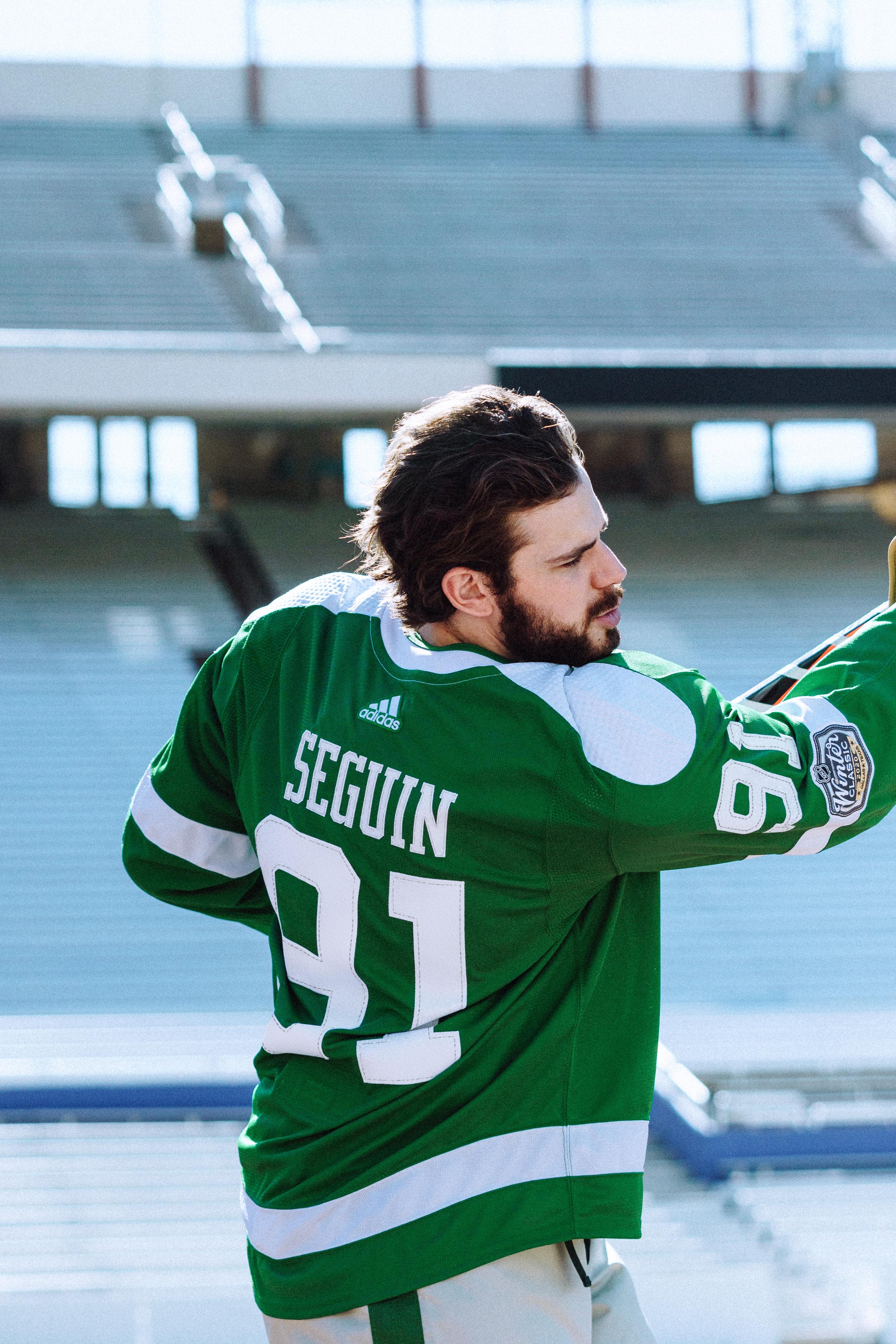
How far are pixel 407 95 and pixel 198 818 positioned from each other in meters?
16.0

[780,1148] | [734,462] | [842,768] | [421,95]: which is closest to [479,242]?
[734,462]

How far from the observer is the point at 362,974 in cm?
135

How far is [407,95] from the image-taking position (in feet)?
53.2

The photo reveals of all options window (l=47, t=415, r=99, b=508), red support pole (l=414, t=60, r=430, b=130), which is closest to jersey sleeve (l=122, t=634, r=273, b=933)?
window (l=47, t=415, r=99, b=508)

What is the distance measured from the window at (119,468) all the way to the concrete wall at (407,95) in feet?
16.3

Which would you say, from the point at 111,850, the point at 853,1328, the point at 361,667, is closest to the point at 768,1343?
the point at 853,1328

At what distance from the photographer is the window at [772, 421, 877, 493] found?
12.9m

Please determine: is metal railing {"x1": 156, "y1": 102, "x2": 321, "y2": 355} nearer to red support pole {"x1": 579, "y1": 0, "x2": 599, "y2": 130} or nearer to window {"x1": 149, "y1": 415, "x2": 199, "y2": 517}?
window {"x1": 149, "y1": 415, "x2": 199, "y2": 517}

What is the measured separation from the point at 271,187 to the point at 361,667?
13.4 m

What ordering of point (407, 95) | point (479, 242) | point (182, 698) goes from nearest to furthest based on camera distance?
point (182, 698), point (479, 242), point (407, 95)

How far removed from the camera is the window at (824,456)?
12.9 metres

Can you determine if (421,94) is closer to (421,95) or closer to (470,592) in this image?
(421,95)

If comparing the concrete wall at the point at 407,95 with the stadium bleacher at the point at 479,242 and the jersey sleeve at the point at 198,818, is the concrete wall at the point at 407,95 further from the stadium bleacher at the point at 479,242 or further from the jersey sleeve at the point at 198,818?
the jersey sleeve at the point at 198,818

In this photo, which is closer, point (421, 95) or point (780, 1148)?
point (780, 1148)
